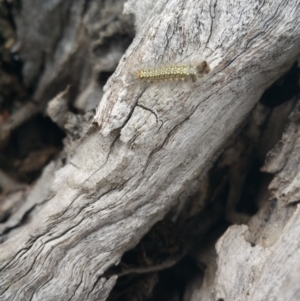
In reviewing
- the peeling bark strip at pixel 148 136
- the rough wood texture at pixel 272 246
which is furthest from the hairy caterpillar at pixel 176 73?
the rough wood texture at pixel 272 246

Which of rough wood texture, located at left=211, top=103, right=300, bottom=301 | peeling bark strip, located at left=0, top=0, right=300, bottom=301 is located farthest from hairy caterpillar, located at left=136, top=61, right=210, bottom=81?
rough wood texture, located at left=211, top=103, right=300, bottom=301

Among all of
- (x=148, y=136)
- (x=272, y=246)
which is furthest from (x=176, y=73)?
(x=272, y=246)

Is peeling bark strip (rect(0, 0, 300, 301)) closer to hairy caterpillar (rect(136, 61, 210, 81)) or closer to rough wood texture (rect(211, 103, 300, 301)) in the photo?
hairy caterpillar (rect(136, 61, 210, 81))

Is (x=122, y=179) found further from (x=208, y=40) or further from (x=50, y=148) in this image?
(x=50, y=148)

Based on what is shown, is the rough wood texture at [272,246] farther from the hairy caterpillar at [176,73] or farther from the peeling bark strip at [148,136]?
the hairy caterpillar at [176,73]

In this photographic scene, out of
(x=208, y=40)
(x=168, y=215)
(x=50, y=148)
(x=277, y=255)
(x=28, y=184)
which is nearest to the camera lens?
(x=277, y=255)

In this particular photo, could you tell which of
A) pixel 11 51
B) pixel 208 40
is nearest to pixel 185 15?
pixel 208 40
